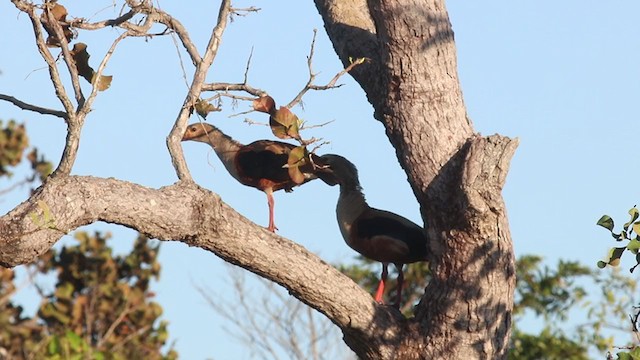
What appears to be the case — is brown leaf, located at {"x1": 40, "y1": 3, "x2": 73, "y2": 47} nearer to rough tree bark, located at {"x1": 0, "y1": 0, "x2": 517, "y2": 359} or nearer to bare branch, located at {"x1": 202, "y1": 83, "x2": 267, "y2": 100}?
rough tree bark, located at {"x1": 0, "y1": 0, "x2": 517, "y2": 359}

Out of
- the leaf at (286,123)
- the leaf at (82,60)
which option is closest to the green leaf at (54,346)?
the leaf at (82,60)

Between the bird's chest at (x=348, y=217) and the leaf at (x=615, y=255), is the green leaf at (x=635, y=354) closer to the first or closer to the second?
the leaf at (x=615, y=255)

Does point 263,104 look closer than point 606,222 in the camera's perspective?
No

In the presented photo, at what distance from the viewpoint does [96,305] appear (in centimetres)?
1428

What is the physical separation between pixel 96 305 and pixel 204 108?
8.41 metres

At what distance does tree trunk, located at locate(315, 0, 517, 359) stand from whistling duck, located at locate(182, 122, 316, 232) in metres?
1.88

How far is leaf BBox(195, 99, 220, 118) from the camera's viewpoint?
6340mm

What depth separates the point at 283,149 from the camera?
8531 mm

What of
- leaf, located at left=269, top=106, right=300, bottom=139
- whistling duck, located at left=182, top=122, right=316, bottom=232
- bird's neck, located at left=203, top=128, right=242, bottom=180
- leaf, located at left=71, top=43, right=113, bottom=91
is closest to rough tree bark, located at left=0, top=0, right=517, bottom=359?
leaf, located at left=71, top=43, right=113, bottom=91

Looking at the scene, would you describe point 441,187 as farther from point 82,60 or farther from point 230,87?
point 82,60

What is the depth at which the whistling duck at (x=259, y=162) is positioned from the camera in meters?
8.53

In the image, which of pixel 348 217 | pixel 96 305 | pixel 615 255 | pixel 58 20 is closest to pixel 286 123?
pixel 58 20

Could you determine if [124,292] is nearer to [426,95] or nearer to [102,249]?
[102,249]

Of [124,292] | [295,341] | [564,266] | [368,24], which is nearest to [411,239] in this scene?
[368,24]
